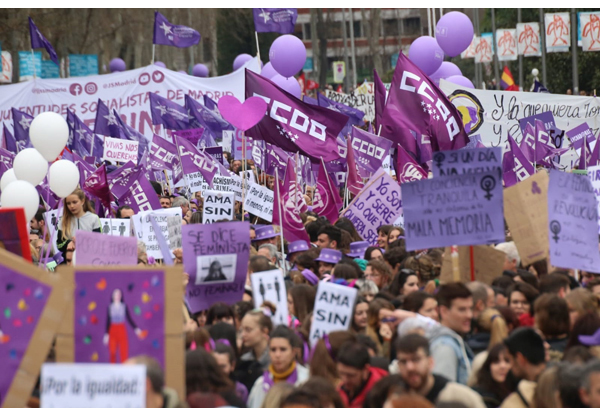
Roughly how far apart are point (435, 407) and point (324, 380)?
30.2 inches

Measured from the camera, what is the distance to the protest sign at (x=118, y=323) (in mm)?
5488

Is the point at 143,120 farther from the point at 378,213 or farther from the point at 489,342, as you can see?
the point at 489,342

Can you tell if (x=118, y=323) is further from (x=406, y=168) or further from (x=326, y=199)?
(x=406, y=168)

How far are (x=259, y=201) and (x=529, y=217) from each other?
188 inches

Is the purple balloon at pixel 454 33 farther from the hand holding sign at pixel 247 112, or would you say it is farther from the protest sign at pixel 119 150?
the hand holding sign at pixel 247 112

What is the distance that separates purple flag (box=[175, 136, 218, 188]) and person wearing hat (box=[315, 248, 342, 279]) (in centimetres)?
594

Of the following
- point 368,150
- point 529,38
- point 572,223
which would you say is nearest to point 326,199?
point 368,150

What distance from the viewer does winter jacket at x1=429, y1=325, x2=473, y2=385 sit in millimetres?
5795

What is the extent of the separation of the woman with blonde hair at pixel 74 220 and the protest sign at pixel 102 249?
3332 millimetres

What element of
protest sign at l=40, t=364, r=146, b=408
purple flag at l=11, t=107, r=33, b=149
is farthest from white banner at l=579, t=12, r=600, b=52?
protest sign at l=40, t=364, r=146, b=408

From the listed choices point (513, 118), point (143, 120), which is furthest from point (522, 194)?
point (143, 120)

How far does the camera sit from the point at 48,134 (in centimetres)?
1009

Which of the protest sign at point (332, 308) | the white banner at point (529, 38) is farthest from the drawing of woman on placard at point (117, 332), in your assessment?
the white banner at point (529, 38)

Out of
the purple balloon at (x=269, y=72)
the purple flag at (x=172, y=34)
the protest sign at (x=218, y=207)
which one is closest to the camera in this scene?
the protest sign at (x=218, y=207)
